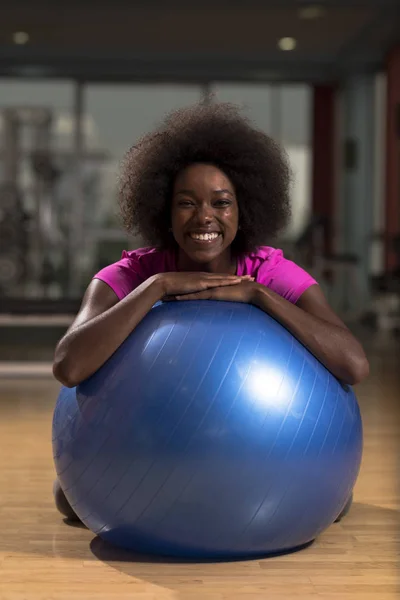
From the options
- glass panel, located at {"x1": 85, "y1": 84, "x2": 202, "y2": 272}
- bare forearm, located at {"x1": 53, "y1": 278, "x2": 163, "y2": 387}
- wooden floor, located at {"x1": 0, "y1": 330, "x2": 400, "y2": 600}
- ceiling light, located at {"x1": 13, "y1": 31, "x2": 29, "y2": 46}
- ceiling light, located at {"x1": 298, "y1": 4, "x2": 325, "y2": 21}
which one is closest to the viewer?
wooden floor, located at {"x1": 0, "y1": 330, "x2": 400, "y2": 600}

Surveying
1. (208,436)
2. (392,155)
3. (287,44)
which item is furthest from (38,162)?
(208,436)

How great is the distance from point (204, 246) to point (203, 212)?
0.25 ft

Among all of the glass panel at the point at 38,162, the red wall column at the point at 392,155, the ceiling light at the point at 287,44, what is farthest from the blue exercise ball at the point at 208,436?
the ceiling light at the point at 287,44

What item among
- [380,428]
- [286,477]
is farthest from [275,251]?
[380,428]

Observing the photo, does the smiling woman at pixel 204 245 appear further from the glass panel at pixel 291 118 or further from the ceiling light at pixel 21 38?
the glass panel at pixel 291 118

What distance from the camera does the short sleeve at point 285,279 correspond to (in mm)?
2023

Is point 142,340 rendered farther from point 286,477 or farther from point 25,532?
point 25,532

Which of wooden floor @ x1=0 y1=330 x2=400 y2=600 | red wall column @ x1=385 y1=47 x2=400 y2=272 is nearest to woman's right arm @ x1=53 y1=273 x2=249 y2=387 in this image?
wooden floor @ x1=0 y1=330 x2=400 y2=600

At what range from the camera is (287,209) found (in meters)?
2.14

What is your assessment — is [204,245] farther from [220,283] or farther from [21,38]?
[21,38]

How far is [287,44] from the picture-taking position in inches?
366

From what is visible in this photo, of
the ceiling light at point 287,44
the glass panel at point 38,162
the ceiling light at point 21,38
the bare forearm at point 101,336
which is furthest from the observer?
the glass panel at point 38,162

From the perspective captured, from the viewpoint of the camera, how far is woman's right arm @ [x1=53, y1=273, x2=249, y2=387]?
182cm

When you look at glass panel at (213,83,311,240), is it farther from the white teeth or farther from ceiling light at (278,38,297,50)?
the white teeth
